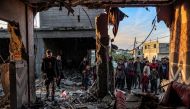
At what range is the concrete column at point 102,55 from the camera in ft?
60.4

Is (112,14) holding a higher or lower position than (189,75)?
higher

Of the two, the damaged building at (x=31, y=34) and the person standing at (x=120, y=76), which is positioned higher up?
the damaged building at (x=31, y=34)

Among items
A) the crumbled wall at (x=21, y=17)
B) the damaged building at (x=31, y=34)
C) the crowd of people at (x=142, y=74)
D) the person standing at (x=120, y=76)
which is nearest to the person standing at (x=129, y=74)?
the crowd of people at (x=142, y=74)

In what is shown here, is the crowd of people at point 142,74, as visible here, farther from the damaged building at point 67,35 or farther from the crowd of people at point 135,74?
the damaged building at point 67,35

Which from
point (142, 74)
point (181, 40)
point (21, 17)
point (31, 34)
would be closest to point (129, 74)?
point (142, 74)

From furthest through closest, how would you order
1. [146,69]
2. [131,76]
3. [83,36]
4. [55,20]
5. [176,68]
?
1. [55,20]
2. [83,36]
3. [131,76]
4. [146,69]
5. [176,68]

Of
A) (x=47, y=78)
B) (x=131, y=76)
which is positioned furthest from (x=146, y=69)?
(x=47, y=78)

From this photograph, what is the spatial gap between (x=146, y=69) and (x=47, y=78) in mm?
7069

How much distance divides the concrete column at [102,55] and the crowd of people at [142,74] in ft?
13.0

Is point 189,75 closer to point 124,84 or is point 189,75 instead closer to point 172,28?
point 172,28

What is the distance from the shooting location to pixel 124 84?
24.5 m

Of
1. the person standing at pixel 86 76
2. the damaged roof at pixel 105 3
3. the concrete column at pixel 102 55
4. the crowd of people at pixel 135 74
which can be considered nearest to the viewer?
the damaged roof at pixel 105 3

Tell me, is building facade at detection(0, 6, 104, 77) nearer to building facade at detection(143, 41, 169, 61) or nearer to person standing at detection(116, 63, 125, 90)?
person standing at detection(116, 63, 125, 90)

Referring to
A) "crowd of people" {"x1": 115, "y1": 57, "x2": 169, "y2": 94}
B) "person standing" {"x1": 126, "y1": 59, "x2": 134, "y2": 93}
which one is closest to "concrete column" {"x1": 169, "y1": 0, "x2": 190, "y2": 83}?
"crowd of people" {"x1": 115, "y1": 57, "x2": 169, "y2": 94}
